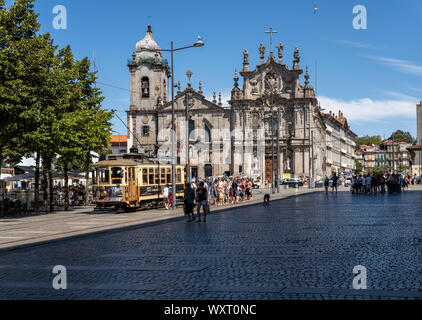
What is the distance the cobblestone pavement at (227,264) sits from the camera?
7512mm

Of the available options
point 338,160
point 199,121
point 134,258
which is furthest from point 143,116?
point 134,258

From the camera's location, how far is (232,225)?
60.1 ft

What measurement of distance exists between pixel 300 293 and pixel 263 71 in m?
75.1

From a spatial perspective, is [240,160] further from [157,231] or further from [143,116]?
[157,231]

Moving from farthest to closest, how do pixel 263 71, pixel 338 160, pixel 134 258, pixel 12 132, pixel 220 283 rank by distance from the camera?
pixel 338 160, pixel 263 71, pixel 12 132, pixel 134 258, pixel 220 283

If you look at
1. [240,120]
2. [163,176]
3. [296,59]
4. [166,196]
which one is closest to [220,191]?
[163,176]

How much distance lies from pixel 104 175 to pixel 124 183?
3.86 feet

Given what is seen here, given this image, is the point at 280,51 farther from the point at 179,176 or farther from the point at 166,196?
the point at 166,196

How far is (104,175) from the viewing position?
28.2m

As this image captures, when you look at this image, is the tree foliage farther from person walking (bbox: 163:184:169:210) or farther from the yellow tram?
person walking (bbox: 163:184:169:210)

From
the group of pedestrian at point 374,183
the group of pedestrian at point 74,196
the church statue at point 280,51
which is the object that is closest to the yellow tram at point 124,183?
the group of pedestrian at point 74,196

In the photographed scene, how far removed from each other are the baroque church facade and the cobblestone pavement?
6148 centimetres

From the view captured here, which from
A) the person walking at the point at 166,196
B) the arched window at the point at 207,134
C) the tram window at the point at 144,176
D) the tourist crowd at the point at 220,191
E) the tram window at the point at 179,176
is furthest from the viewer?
the arched window at the point at 207,134

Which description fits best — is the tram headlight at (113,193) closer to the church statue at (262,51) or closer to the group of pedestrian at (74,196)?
the group of pedestrian at (74,196)
